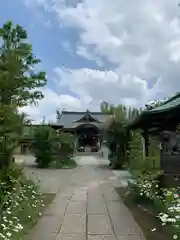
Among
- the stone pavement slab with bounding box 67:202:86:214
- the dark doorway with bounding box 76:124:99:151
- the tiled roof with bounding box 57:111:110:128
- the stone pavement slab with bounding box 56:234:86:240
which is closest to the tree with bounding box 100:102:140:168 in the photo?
the stone pavement slab with bounding box 67:202:86:214

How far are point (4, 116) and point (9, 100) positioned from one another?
0.78 metres

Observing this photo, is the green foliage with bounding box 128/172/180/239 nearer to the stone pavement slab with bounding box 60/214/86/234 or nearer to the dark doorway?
the stone pavement slab with bounding box 60/214/86/234

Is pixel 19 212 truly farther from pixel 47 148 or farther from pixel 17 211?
pixel 47 148

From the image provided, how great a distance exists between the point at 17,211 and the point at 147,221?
2.19m

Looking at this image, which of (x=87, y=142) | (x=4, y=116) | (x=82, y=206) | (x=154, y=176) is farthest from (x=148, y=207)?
(x=87, y=142)

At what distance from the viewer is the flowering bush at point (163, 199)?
375 cm

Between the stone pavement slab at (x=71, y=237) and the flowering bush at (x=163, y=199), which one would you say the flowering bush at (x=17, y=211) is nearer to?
the stone pavement slab at (x=71, y=237)

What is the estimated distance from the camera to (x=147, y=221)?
5836mm

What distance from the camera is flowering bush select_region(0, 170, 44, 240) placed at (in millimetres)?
4151

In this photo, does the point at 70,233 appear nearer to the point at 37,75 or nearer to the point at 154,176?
the point at 154,176

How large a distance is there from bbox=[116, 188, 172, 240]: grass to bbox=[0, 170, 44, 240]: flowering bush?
5.94ft

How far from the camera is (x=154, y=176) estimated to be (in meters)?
7.36

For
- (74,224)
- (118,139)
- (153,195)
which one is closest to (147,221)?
(153,195)

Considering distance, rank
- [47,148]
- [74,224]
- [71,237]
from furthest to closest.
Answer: [47,148] < [74,224] < [71,237]
